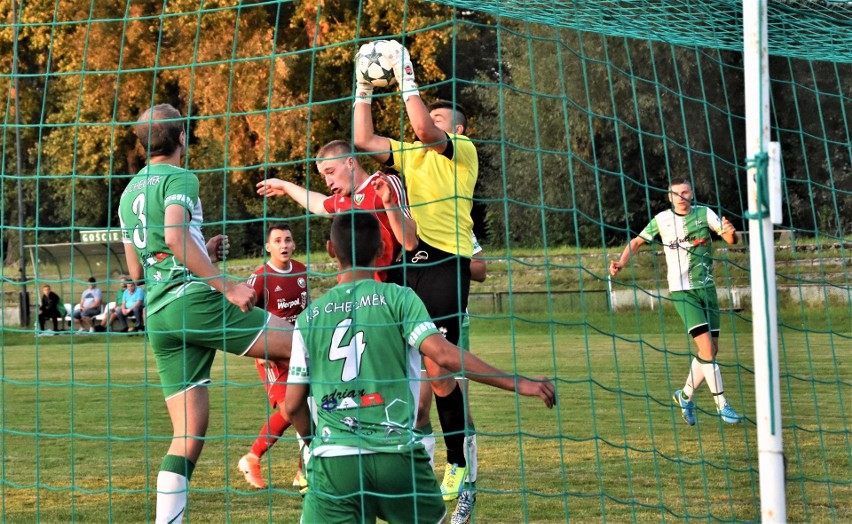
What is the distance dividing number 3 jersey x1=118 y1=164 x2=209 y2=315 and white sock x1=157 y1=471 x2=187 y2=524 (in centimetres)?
76

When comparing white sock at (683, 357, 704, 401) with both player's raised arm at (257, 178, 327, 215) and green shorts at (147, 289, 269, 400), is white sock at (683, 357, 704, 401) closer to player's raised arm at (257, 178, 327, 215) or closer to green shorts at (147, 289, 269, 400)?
player's raised arm at (257, 178, 327, 215)

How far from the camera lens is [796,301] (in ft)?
57.0

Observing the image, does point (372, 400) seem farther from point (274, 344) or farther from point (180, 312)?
point (180, 312)

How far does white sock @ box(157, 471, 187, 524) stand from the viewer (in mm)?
4750

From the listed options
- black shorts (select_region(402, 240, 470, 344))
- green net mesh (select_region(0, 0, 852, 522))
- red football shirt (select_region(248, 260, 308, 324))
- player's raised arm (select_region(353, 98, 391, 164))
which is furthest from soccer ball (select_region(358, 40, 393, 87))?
red football shirt (select_region(248, 260, 308, 324))

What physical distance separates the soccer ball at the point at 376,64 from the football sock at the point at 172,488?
1881 millimetres

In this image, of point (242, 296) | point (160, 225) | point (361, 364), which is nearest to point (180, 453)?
point (242, 296)

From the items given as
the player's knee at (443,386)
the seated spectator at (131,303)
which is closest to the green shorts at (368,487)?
the player's knee at (443,386)

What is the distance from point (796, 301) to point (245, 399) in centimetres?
997

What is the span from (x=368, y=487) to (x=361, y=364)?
427 millimetres

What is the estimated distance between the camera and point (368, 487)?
3.77m

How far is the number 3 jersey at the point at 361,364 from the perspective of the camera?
3.77m

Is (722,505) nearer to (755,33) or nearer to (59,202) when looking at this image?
(755,33)

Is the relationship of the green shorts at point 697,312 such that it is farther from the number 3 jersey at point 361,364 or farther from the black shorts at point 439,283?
the number 3 jersey at point 361,364
